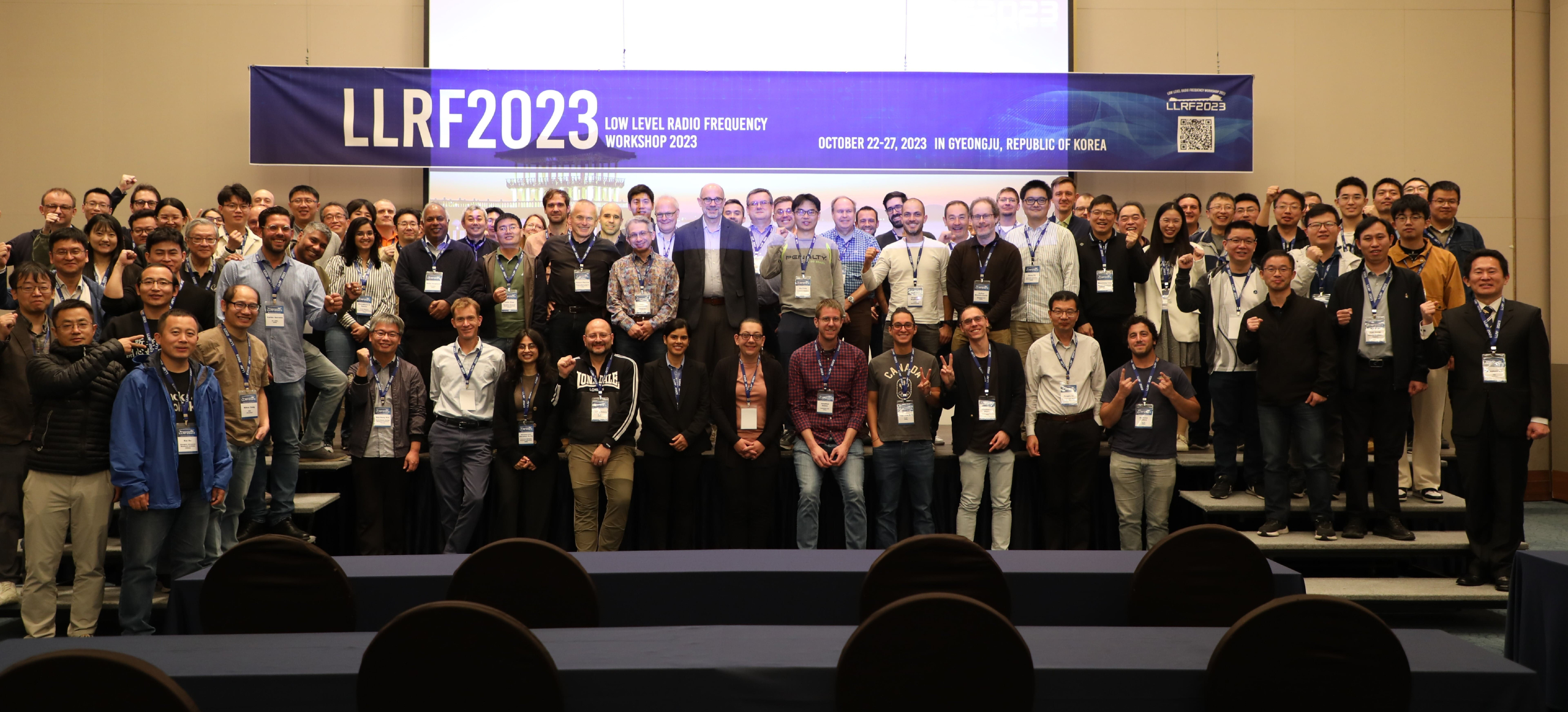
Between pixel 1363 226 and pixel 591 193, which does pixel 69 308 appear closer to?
pixel 591 193

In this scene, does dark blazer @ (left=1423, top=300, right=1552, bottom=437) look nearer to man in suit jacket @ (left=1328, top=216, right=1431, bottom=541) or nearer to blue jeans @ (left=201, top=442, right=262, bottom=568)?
man in suit jacket @ (left=1328, top=216, right=1431, bottom=541)

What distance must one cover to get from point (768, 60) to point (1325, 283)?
15.4 feet

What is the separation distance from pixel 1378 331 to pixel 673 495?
13.1ft

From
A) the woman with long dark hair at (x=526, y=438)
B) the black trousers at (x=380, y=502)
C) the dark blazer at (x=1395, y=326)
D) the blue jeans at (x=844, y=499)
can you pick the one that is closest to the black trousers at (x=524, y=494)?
the woman with long dark hair at (x=526, y=438)

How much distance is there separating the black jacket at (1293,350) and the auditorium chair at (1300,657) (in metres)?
3.48

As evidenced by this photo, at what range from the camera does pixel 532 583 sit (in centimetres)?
298

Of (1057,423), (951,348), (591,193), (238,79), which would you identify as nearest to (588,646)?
(1057,423)

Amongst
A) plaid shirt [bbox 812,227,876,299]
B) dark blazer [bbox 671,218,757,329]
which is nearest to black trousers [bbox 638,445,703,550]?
dark blazer [bbox 671,218,757,329]

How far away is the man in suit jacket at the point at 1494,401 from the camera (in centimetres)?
512

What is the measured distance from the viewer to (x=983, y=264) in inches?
250

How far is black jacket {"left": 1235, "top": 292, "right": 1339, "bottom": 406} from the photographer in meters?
5.41

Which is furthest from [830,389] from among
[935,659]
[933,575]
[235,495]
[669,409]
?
[935,659]

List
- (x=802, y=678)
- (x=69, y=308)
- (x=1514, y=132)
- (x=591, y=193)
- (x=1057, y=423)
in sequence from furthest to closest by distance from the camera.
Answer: (x=1514, y=132) → (x=591, y=193) → (x=1057, y=423) → (x=69, y=308) → (x=802, y=678)

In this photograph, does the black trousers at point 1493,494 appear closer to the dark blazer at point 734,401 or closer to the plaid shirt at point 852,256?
the plaid shirt at point 852,256
